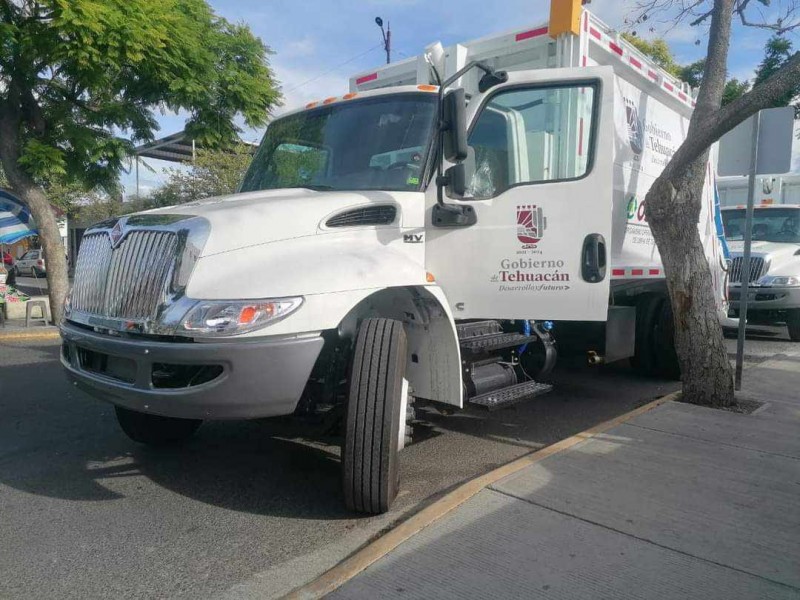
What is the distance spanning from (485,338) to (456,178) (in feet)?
3.99

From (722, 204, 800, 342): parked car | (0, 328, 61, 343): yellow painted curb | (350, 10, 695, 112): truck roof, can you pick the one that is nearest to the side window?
(350, 10, 695, 112): truck roof

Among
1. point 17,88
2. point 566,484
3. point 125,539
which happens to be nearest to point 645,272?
point 566,484

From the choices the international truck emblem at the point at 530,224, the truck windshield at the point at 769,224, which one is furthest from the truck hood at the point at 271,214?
the truck windshield at the point at 769,224

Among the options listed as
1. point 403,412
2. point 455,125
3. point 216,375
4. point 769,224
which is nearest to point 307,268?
point 216,375

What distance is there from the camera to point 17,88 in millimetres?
10734

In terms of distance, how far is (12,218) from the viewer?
504 inches

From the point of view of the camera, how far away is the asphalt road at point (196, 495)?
304cm

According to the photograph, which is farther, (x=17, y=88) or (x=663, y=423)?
(x=17, y=88)

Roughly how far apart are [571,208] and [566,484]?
5.87 ft

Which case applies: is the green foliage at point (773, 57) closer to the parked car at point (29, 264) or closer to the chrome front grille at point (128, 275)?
the chrome front grille at point (128, 275)

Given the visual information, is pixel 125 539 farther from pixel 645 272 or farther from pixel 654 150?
pixel 654 150

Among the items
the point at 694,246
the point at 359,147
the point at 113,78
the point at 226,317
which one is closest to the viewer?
the point at 226,317

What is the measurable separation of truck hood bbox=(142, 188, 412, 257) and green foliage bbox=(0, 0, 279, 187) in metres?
6.96

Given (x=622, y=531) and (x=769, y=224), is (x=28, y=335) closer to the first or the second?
(x=622, y=531)
